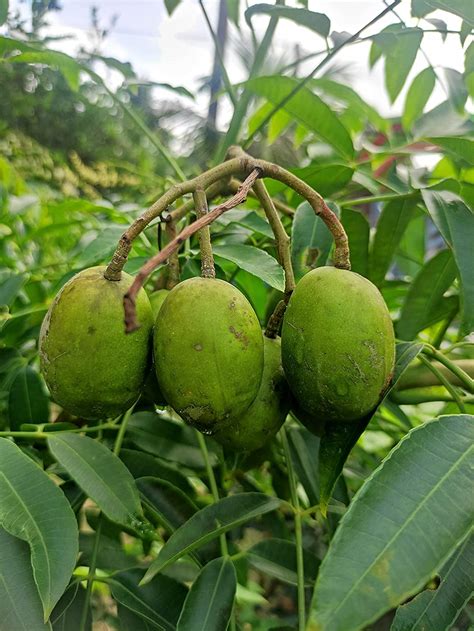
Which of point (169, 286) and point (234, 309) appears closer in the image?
point (234, 309)

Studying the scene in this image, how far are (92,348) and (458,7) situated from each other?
25.7 inches

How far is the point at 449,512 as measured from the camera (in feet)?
1.50

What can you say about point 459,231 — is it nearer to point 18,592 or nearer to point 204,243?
point 204,243

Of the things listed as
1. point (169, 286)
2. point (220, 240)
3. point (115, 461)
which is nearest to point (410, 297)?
point (220, 240)

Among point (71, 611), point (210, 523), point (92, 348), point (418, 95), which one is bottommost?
point (71, 611)

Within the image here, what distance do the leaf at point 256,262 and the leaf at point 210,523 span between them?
11.0 inches

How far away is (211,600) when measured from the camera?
2.21 ft

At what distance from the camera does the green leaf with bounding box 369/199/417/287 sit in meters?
0.98

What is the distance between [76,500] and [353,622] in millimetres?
499

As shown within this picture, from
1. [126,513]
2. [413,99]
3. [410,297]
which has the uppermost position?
[413,99]

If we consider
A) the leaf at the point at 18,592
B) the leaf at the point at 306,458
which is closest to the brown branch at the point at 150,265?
the leaf at the point at 18,592

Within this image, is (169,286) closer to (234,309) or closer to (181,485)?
(234,309)

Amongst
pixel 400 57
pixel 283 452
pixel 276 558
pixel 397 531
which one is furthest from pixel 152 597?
pixel 400 57

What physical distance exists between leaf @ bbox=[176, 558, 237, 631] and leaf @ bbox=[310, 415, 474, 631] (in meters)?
0.28
